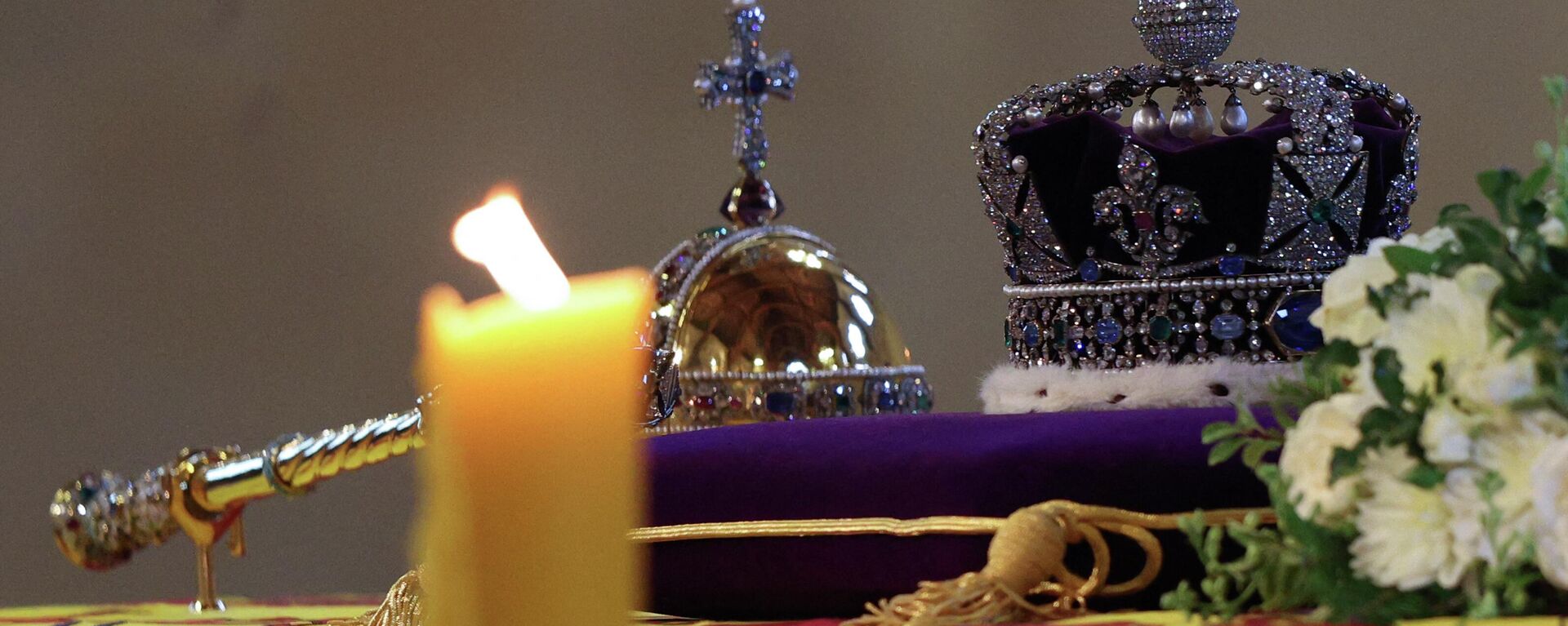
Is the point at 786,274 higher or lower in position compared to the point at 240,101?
lower

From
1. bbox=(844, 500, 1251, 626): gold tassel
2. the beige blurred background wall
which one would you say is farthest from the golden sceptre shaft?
the beige blurred background wall

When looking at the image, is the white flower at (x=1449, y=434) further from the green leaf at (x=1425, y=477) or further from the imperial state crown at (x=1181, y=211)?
the imperial state crown at (x=1181, y=211)

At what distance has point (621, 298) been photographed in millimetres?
272

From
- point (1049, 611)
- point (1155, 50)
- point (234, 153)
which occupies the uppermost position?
point (234, 153)

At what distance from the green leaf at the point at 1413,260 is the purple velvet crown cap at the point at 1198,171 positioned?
23.2 inches

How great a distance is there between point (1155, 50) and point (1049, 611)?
2.01 ft

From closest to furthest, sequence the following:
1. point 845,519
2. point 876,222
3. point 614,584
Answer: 1. point 614,584
2. point 845,519
3. point 876,222

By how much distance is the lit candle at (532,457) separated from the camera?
0.26m

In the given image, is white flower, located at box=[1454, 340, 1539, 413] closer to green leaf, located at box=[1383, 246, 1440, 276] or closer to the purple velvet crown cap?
green leaf, located at box=[1383, 246, 1440, 276]

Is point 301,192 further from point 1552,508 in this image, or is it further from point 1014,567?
point 1552,508

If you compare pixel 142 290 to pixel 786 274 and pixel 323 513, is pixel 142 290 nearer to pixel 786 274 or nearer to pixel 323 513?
pixel 323 513

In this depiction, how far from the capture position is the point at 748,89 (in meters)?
1.90

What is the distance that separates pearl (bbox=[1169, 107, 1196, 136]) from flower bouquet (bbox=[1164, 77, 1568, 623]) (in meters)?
0.66

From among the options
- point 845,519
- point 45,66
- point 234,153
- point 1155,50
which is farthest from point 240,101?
point 845,519
